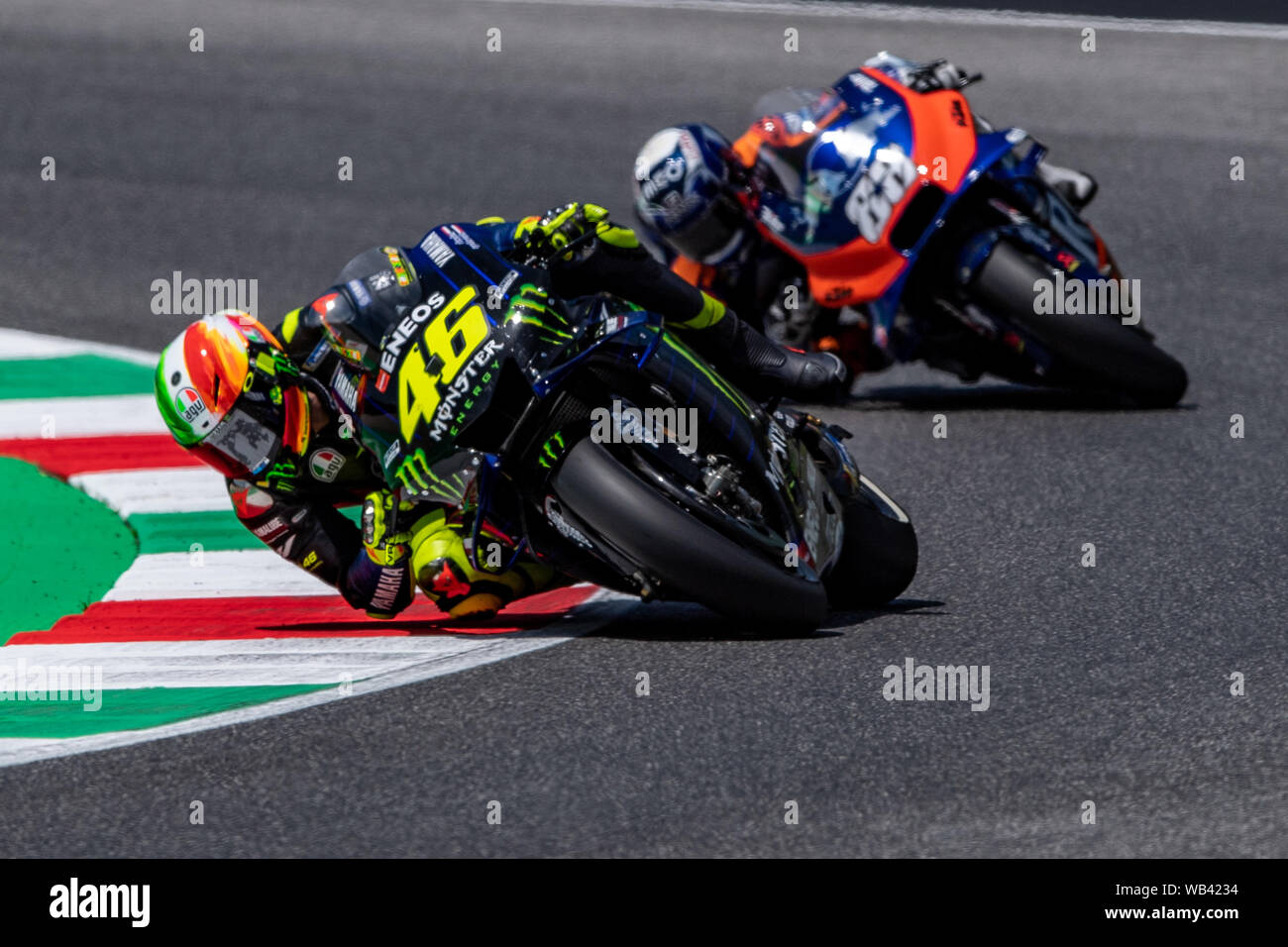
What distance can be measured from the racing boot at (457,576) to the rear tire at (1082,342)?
9.46 feet

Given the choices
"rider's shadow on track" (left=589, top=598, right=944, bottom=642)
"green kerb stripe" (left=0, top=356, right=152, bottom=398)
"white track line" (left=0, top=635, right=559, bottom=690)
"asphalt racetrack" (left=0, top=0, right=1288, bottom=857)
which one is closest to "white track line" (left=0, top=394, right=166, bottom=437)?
"green kerb stripe" (left=0, top=356, right=152, bottom=398)

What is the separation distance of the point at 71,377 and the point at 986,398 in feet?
13.6

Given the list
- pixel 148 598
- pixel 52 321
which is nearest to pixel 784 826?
pixel 148 598

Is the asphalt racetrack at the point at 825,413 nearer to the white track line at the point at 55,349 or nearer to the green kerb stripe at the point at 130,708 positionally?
the white track line at the point at 55,349

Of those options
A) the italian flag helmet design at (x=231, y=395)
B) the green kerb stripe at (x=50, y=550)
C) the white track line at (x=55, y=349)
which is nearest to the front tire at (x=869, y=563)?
the italian flag helmet design at (x=231, y=395)

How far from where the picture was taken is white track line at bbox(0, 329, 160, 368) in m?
9.86

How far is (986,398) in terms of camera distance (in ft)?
29.8

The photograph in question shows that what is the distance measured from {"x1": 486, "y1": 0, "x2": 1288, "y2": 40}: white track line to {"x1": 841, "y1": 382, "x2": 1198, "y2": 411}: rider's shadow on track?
514 cm

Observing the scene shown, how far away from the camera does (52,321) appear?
10.4m

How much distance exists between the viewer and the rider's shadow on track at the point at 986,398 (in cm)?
873

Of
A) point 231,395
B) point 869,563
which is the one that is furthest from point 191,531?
point 869,563

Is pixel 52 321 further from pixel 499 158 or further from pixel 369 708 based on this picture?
pixel 369 708

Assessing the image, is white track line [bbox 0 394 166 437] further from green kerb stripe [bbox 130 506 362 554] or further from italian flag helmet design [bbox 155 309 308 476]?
italian flag helmet design [bbox 155 309 308 476]

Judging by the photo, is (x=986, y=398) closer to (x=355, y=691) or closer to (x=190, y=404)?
(x=190, y=404)
